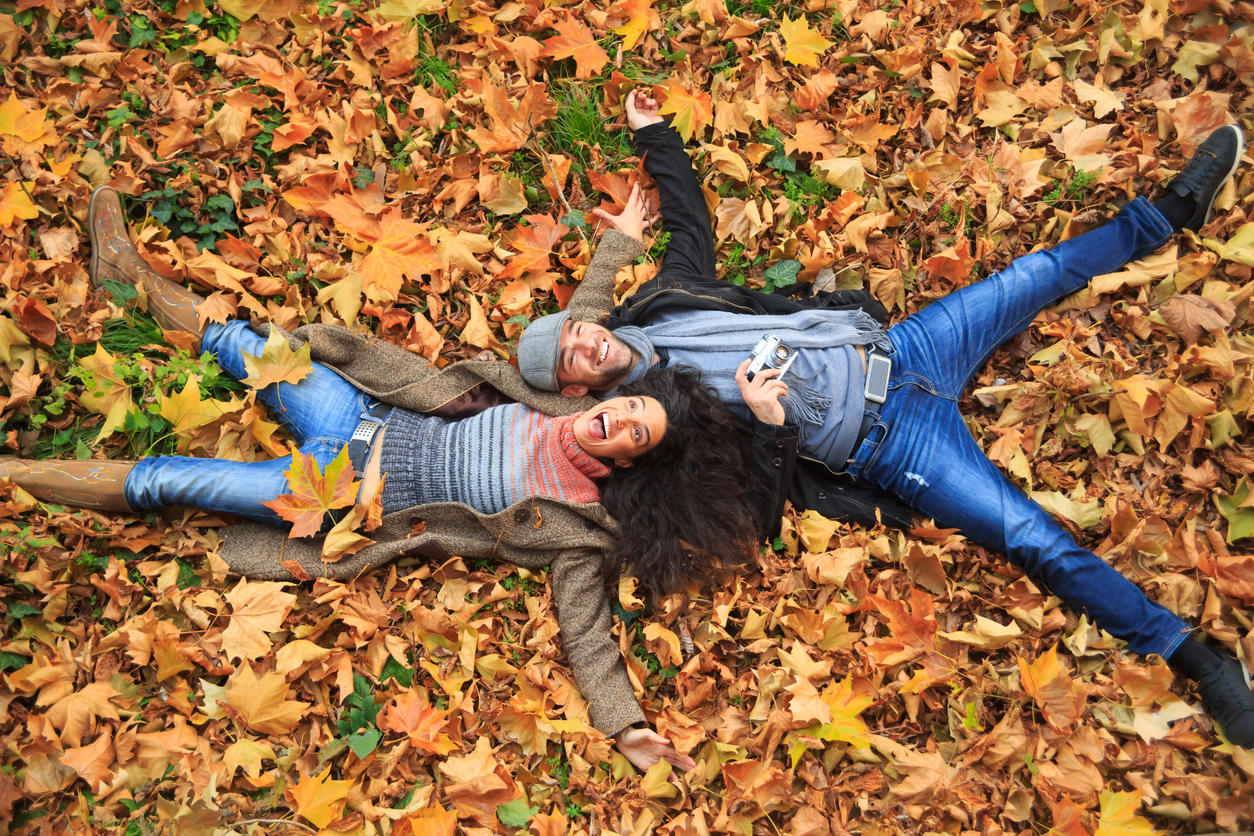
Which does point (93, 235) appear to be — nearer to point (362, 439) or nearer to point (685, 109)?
point (362, 439)

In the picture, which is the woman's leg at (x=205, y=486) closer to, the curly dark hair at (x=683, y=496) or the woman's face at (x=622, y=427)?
the woman's face at (x=622, y=427)

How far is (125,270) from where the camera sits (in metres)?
3.30

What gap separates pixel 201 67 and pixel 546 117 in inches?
72.3

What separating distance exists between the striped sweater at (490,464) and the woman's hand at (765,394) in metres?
0.70

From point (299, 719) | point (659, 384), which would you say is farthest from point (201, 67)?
point (299, 719)

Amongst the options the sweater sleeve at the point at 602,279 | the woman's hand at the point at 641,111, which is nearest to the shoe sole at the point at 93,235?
the sweater sleeve at the point at 602,279

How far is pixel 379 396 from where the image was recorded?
10.6 ft

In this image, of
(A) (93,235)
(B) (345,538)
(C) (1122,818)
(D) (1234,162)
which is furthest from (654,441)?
(D) (1234,162)

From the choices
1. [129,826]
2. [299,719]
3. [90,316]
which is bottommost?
[129,826]

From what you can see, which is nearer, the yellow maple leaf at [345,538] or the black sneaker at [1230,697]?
the black sneaker at [1230,697]

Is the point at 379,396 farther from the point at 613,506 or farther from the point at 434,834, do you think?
the point at 434,834

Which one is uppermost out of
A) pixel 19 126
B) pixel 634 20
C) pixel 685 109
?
pixel 634 20

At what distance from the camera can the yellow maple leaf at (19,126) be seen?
330 centimetres

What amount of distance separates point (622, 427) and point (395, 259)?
1.44 metres
